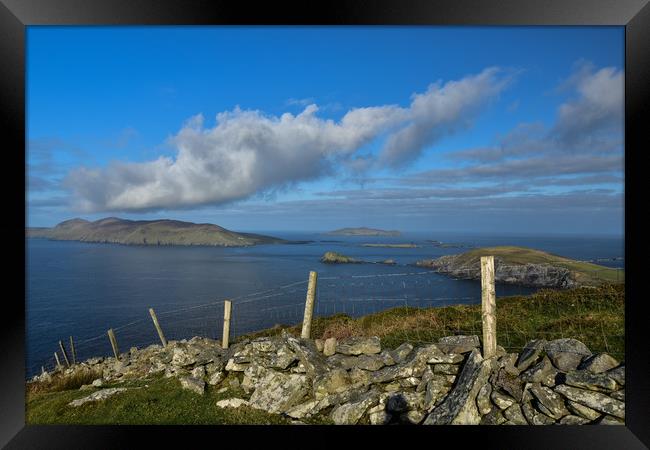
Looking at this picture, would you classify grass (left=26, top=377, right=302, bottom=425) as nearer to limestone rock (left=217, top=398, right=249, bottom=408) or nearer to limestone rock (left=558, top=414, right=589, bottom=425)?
limestone rock (left=217, top=398, right=249, bottom=408)

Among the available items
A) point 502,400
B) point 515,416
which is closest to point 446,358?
point 502,400

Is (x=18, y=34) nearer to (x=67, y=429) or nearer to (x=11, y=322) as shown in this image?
(x=11, y=322)

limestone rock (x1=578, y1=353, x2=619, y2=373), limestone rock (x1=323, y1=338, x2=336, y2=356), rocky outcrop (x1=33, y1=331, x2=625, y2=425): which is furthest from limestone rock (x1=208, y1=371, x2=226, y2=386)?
limestone rock (x1=578, y1=353, x2=619, y2=373)

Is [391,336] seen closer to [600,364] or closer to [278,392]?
[278,392]

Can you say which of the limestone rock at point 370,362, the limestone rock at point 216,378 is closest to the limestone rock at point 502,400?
the limestone rock at point 370,362

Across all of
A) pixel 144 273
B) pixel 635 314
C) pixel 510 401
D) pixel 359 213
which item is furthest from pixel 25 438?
pixel 359 213
